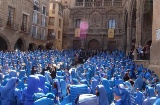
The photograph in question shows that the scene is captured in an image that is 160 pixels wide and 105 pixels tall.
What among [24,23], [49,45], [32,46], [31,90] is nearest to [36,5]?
[24,23]

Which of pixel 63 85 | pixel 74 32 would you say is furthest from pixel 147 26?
pixel 63 85

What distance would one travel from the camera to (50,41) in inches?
1609

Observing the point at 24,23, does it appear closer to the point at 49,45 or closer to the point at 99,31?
the point at 49,45

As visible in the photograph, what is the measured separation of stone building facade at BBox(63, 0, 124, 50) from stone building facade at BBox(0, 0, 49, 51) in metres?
5.08

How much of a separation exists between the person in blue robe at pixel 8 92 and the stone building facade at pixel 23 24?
21.4m

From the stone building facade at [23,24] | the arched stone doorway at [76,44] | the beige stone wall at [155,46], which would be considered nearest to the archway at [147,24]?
the beige stone wall at [155,46]

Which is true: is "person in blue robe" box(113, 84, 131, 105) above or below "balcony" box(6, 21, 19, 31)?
below

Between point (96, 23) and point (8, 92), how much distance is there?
109 feet

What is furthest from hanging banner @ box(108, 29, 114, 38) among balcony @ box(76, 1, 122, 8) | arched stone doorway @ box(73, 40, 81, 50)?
arched stone doorway @ box(73, 40, 81, 50)

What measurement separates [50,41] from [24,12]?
10.3m

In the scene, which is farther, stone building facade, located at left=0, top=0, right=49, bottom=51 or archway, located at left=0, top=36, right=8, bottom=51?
archway, located at left=0, top=36, right=8, bottom=51

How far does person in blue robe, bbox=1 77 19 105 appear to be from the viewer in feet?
20.5

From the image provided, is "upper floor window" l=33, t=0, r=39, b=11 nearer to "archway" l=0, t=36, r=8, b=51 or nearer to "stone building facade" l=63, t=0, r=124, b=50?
"stone building facade" l=63, t=0, r=124, b=50

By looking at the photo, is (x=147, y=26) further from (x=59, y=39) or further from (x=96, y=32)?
(x=59, y=39)
